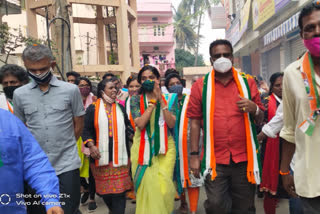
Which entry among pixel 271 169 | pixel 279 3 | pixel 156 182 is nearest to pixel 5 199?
pixel 156 182

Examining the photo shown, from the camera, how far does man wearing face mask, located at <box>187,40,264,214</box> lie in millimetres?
2941

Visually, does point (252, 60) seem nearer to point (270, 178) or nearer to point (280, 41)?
point (280, 41)

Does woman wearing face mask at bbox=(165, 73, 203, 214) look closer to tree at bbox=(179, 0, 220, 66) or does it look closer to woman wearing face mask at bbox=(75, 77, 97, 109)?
woman wearing face mask at bbox=(75, 77, 97, 109)

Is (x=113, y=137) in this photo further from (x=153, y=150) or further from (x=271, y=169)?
(x=271, y=169)

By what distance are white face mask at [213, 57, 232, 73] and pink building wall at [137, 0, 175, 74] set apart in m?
37.4

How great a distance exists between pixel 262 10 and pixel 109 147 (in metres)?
13.5

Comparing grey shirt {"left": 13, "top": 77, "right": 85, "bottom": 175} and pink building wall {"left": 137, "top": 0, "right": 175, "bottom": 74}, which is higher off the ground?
pink building wall {"left": 137, "top": 0, "right": 175, "bottom": 74}

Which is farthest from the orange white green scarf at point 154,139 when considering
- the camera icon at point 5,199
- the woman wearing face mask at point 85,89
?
the camera icon at point 5,199

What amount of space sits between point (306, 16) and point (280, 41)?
16.1 metres

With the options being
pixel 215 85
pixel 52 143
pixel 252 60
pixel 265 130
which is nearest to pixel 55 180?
pixel 52 143

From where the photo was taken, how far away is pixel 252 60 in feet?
91.2

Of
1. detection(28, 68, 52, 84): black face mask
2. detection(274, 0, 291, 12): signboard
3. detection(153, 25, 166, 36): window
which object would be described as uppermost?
detection(153, 25, 166, 36): window

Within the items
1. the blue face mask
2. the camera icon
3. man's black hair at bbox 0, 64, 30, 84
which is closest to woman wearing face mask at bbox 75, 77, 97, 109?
the blue face mask

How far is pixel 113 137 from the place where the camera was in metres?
3.90
